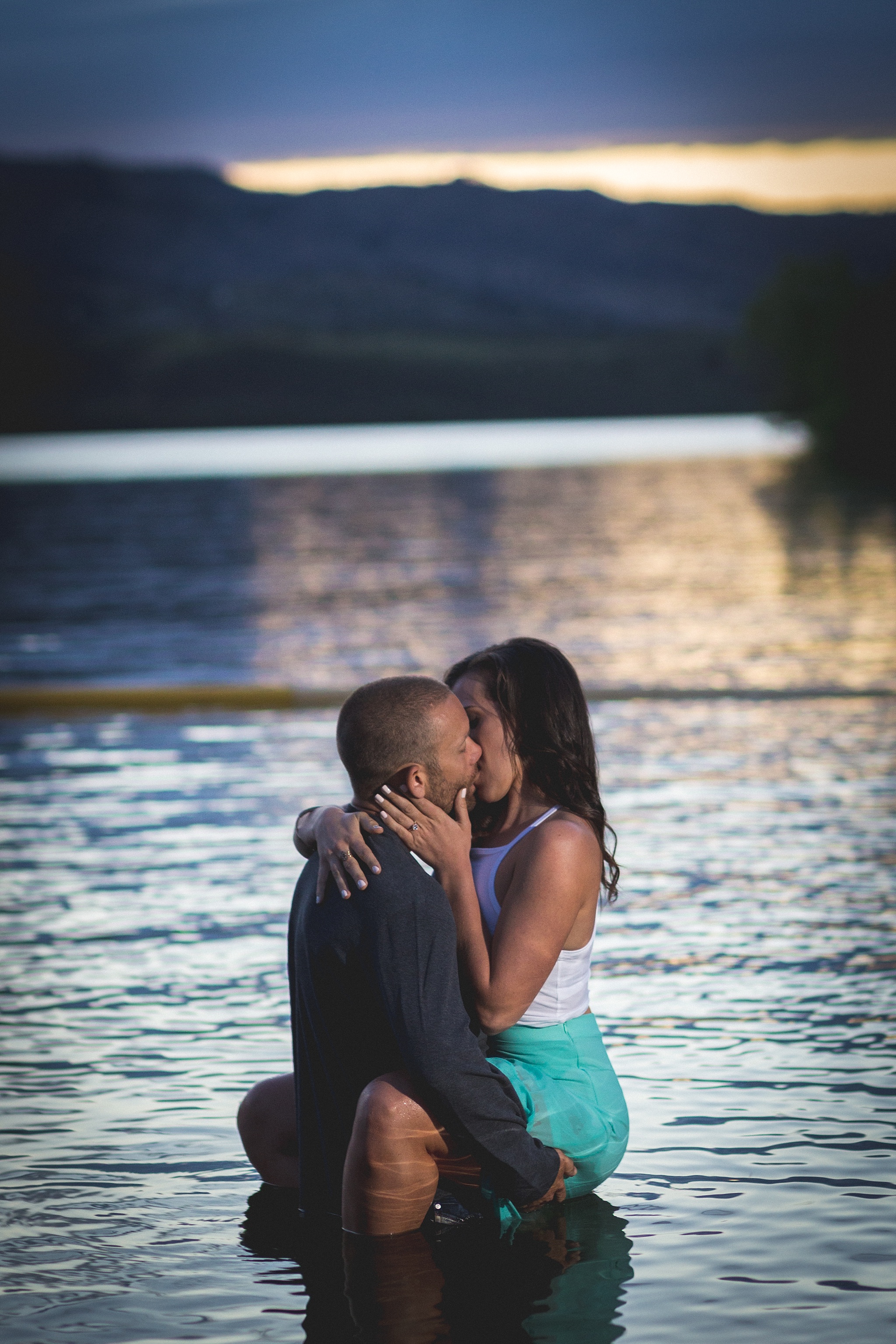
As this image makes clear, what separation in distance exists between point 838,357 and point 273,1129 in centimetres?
7348

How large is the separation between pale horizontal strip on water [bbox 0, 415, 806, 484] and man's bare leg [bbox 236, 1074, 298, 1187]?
65939 millimetres

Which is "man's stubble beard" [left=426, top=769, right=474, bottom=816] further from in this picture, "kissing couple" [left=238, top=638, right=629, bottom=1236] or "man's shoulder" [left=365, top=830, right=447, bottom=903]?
"man's shoulder" [left=365, top=830, right=447, bottom=903]

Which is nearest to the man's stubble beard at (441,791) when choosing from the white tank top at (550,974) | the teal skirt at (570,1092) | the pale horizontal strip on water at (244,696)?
the white tank top at (550,974)

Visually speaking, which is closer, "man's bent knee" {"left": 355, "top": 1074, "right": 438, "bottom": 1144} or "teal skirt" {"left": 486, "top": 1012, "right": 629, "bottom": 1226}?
"man's bent knee" {"left": 355, "top": 1074, "right": 438, "bottom": 1144}

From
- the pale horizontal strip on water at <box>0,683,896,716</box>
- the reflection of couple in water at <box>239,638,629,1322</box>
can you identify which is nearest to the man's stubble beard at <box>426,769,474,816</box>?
the reflection of couple in water at <box>239,638,629,1322</box>

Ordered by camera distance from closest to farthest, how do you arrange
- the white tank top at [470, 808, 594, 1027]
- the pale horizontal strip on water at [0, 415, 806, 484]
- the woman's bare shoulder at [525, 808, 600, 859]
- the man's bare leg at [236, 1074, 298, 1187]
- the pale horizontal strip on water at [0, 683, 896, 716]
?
1. the woman's bare shoulder at [525, 808, 600, 859]
2. the white tank top at [470, 808, 594, 1027]
3. the man's bare leg at [236, 1074, 298, 1187]
4. the pale horizontal strip on water at [0, 683, 896, 716]
5. the pale horizontal strip on water at [0, 415, 806, 484]

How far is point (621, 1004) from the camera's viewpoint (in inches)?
263

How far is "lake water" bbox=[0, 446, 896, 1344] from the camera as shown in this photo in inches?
171

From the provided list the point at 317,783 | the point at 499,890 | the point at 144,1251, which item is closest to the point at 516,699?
the point at 499,890

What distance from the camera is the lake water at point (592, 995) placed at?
4355 millimetres

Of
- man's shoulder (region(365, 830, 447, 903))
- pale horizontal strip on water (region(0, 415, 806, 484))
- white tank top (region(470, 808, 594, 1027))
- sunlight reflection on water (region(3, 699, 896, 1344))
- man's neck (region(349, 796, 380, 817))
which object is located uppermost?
pale horizontal strip on water (region(0, 415, 806, 484))

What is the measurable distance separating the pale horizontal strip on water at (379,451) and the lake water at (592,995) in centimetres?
5482

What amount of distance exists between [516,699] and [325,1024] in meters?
0.94

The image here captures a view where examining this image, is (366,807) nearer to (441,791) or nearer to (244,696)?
(441,791)
